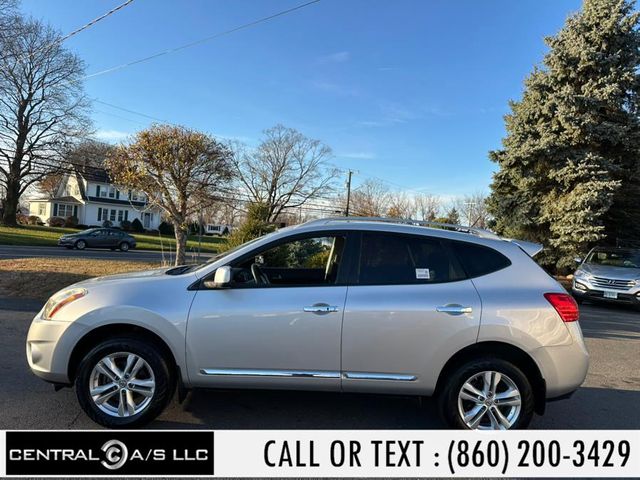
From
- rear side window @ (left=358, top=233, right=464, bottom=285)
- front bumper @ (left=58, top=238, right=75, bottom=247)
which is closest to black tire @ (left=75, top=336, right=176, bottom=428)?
rear side window @ (left=358, top=233, right=464, bottom=285)

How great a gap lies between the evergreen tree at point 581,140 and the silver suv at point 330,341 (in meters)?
15.7

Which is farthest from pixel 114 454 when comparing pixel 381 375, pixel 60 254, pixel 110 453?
pixel 60 254

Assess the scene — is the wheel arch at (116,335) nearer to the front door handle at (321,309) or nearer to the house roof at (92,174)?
the front door handle at (321,309)

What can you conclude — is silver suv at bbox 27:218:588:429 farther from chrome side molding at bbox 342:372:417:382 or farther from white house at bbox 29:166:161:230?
white house at bbox 29:166:161:230

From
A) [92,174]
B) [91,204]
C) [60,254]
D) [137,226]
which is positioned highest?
[92,174]

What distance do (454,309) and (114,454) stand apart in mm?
2729

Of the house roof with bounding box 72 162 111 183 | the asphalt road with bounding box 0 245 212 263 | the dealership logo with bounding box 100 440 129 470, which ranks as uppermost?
the house roof with bounding box 72 162 111 183

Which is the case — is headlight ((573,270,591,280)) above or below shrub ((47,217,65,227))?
below

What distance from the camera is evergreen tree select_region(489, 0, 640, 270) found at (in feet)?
56.1

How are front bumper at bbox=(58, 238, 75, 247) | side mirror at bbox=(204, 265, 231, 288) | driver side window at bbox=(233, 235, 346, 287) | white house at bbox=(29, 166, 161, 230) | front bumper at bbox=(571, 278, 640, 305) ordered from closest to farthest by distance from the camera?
side mirror at bbox=(204, 265, 231, 288), driver side window at bbox=(233, 235, 346, 287), front bumper at bbox=(571, 278, 640, 305), front bumper at bbox=(58, 238, 75, 247), white house at bbox=(29, 166, 161, 230)

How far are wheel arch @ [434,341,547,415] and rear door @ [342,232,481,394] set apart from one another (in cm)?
10

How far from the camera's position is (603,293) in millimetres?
11492

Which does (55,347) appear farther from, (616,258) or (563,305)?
(616,258)

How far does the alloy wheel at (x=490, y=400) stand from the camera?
3455mm
